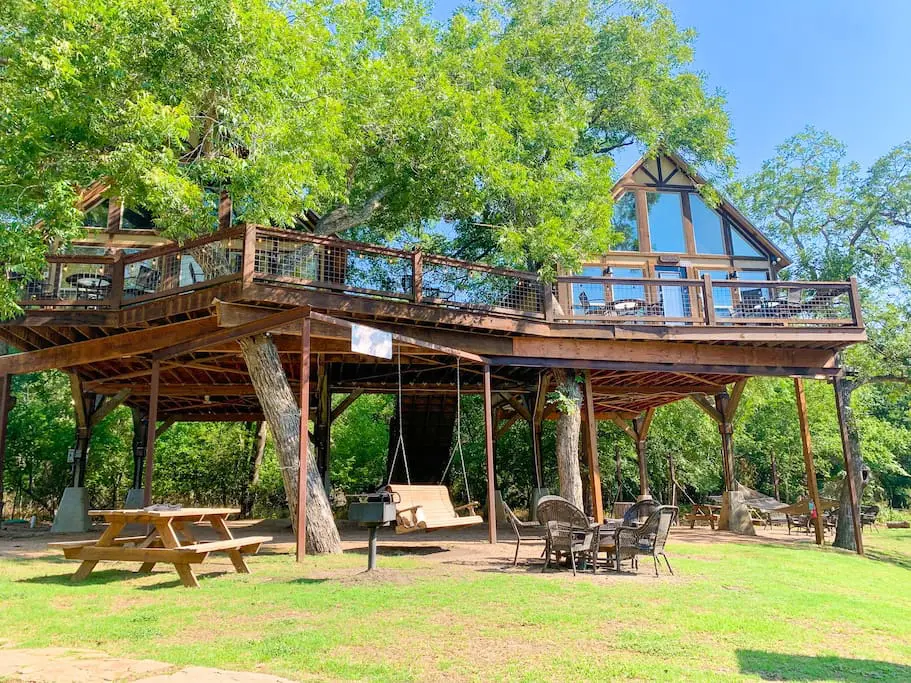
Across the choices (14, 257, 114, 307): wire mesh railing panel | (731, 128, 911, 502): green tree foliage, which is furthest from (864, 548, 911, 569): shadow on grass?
(14, 257, 114, 307): wire mesh railing panel

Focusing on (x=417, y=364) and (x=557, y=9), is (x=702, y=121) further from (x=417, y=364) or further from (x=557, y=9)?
(x=417, y=364)

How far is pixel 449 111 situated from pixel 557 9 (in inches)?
292

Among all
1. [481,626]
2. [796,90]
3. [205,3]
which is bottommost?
[481,626]

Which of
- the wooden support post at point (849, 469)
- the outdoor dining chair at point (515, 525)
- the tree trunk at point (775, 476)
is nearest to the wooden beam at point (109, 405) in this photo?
the outdoor dining chair at point (515, 525)

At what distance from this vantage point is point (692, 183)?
19.1 m

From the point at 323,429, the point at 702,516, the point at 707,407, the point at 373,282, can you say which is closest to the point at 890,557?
the point at 702,516

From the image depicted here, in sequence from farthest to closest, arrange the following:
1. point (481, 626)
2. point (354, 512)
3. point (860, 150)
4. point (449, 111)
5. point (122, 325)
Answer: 1. point (860, 150)
2. point (449, 111)
3. point (122, 325)
4. point (354, 512)
5. point (481, 626)

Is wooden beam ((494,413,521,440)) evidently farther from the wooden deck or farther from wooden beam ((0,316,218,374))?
wooden beam ((0,316,218,374))

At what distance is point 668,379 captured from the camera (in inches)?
589

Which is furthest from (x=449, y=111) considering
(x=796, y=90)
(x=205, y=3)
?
(x=796, y=90)

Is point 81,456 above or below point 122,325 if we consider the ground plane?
below

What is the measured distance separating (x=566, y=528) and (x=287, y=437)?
178 inches

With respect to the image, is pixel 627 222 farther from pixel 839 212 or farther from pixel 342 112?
pixel 342 112

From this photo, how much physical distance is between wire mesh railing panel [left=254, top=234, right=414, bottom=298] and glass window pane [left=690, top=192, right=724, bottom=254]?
10693 mm
